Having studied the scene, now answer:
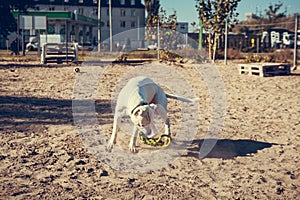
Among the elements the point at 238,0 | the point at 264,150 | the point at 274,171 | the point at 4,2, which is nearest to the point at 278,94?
the point at 264,150

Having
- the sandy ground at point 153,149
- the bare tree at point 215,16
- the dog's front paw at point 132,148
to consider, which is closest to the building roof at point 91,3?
the bare tree at point 215,16

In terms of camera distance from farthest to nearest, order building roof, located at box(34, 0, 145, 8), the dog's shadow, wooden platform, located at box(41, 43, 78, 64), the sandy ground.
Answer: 1. building roof, located at box(34, 0, 145, 8)
2. wooden platform, located at box(41, 43, 78, 64)
3. the dog's shadow
4. the sandy ground

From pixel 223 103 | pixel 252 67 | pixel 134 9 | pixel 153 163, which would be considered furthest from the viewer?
pixel 134 9

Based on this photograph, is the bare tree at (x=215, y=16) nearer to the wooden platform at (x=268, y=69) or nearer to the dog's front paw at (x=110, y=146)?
the wooden platform at (x=268, y=69)

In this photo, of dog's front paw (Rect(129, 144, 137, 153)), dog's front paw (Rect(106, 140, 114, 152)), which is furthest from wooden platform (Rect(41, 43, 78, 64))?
dog's front paw (Rect(129, 144, 137, 153))

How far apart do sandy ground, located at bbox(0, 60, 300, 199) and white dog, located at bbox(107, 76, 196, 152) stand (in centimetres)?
40

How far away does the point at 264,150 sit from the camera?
6.27m

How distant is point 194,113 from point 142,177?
4.11 m

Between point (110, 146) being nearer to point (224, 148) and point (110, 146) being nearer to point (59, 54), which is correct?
point (224, 148)

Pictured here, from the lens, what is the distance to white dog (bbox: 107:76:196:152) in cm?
517

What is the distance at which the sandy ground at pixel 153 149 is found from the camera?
15.0ft

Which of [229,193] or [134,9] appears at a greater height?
[134,9]

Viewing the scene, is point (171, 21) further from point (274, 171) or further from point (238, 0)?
point (274, 171)

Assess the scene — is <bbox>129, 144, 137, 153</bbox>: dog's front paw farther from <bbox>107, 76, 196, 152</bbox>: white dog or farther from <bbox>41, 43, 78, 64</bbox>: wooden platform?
<bbox>41, 43, 78, 64</bbox>: wooden platform
